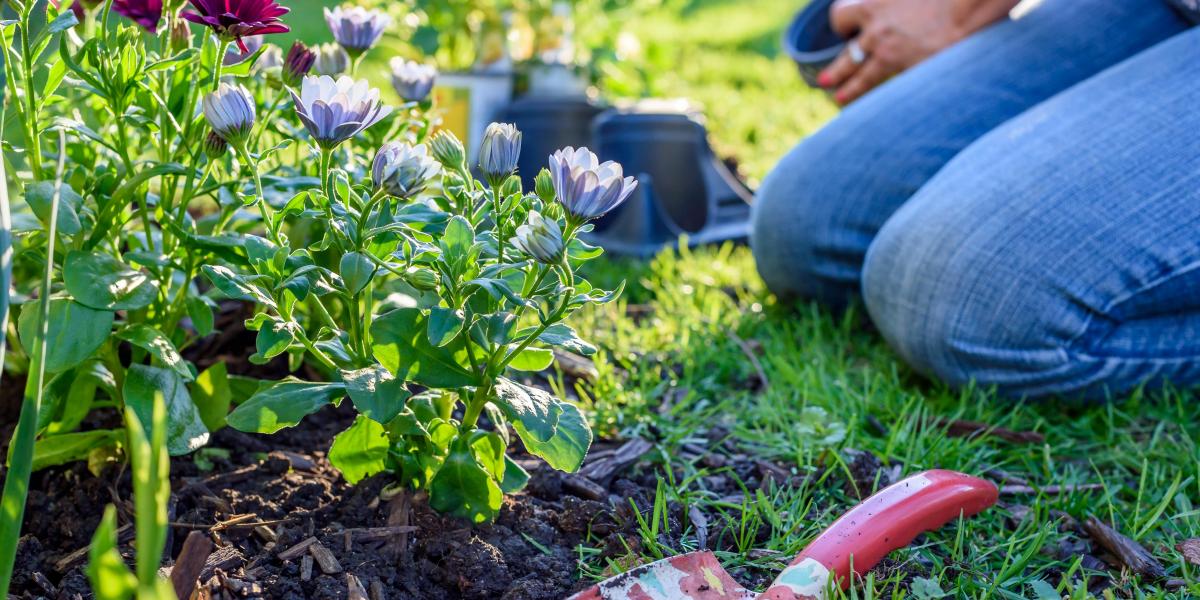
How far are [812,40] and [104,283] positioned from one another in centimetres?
162

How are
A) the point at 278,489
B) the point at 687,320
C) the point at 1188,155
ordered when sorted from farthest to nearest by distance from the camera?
the point at 687,320
the point at 1188,155
the point at 278,489

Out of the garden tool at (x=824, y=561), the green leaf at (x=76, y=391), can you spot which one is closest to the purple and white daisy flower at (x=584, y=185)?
the garden tool at (x=824, y=561)

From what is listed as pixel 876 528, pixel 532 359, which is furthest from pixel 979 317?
pixel 532 359

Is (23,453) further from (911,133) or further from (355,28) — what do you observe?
(911,133)

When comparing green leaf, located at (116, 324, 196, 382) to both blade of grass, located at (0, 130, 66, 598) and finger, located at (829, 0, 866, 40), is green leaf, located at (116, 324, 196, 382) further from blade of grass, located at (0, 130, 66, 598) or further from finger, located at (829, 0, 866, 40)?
finger, located at (829, 0, 866, 40)

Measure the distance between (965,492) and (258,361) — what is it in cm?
66

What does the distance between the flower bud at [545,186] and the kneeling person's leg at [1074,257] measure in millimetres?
760

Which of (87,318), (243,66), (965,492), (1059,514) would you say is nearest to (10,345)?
(87,318)

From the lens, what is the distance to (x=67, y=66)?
0.95m

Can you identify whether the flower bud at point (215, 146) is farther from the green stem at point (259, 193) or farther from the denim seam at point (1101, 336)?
the denim seam at point (1101, 336)

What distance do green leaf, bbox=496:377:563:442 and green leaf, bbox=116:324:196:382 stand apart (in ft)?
1.00

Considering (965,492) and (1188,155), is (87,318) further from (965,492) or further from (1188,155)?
(1188,155)

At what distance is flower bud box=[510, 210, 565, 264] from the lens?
0.80 meters

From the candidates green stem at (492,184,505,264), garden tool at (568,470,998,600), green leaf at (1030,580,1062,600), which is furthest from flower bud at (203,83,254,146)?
green leaf at (1030,580,1062,600)
